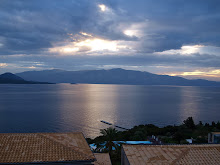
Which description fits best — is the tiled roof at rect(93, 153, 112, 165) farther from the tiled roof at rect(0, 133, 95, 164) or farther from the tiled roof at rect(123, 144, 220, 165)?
the tiled roof at rect(123, 144, 220, 165)

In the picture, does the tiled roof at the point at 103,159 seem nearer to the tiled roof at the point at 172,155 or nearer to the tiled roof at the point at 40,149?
the tiled roof at the point at 40,149

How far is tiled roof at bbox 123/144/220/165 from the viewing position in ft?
33.6

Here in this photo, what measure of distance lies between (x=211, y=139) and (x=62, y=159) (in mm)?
13895

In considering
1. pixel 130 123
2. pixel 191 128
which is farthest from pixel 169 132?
pixel 130 123

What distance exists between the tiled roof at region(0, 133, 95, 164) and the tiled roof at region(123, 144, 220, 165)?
A: 2.43 meters

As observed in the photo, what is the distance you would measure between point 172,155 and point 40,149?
297 inches

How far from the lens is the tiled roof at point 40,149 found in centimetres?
1071

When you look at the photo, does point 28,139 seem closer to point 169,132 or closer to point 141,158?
point 141,158

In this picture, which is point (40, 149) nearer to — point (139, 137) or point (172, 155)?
point (172, 155)

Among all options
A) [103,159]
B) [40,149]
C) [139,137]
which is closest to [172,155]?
[103,159]

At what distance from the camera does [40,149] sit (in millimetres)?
11562

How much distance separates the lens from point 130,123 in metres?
54.0

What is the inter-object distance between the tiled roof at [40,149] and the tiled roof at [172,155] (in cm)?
243

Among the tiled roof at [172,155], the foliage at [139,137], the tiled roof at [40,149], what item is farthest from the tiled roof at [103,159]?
the tiled roof at [172,155]
